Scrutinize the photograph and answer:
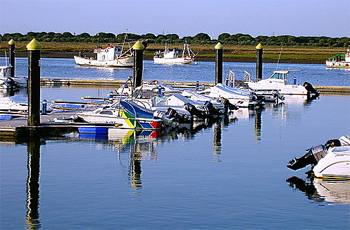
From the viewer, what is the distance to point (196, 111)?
33.5 metres

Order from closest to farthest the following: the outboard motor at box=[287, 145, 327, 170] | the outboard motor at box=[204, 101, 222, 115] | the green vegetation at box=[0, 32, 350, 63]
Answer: the outboard motor at box=[287, 145, 327, 170], the outboard motor at box=[204, 101, 222, 115], the green vegetation at box=[0, 32, 350, 63]

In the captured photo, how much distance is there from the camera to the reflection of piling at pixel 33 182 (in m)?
16.1

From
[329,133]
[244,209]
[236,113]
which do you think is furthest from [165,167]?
[236,113]

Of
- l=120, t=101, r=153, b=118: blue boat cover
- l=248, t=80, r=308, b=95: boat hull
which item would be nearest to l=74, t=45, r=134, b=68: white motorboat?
l=248, t=80, r=308, b=95: boat hull

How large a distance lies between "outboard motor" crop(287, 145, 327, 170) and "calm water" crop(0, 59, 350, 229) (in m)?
0.29

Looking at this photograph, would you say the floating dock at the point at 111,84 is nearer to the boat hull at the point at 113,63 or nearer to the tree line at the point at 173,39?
the boat hull at the point at 113,63

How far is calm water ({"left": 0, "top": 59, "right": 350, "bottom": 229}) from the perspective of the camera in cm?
1616

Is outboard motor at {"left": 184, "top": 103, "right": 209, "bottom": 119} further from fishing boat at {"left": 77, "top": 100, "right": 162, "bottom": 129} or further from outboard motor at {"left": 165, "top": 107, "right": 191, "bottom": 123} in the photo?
Result: fishing boat at {"left": 77, "top": 100, "right": 162, "bottom": 129}

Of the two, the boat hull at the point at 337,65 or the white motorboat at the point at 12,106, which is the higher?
the boat hull at the point at 337,65

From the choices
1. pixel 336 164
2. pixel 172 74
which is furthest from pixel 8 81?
pixel 336 164

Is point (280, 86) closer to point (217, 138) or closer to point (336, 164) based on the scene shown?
point (217, 138)

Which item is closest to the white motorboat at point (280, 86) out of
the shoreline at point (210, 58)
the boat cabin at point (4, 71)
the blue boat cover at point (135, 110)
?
the boat cabin at point (4, 71)

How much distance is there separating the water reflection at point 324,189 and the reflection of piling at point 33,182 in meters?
7.18

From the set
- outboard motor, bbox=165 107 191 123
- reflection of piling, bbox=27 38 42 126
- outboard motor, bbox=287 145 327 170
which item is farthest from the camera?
outboard motor, bbox=165 107 191 123
